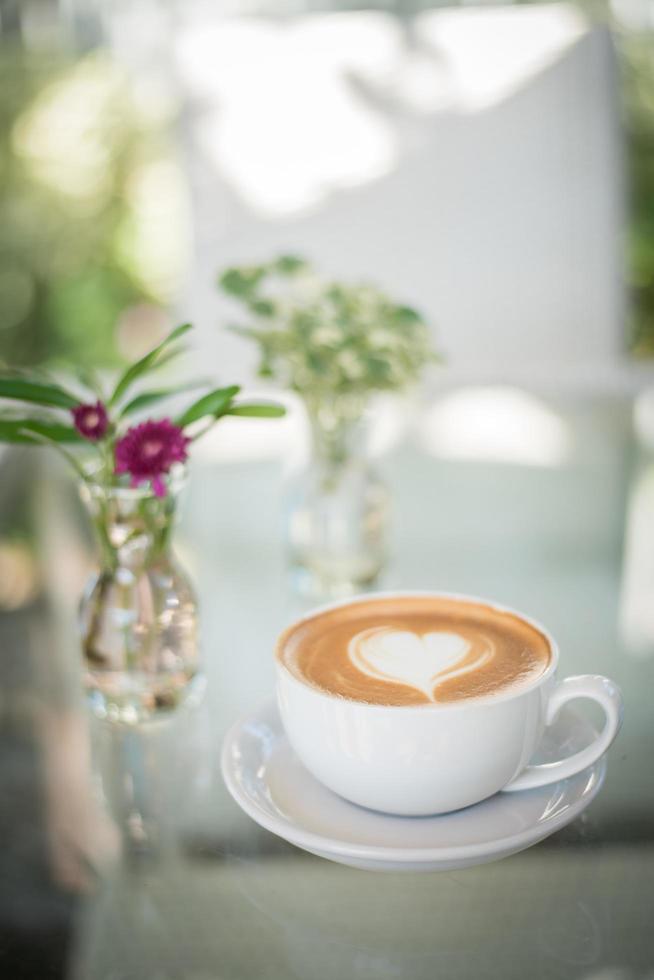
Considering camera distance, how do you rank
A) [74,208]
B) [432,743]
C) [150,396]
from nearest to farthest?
[432,743] < [150,396] < [74,208]

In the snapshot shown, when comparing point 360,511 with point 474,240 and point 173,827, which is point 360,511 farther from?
point 474,240

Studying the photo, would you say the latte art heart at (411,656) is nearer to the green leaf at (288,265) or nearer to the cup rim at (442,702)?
the cup rim at (442,702)

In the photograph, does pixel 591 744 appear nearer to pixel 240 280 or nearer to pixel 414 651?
pixel 414 651

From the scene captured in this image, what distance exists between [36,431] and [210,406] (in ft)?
0.39

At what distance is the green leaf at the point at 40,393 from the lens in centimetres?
74

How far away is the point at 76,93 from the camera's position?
394cm

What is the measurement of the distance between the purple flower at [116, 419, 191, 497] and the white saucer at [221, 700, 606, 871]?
0.17m

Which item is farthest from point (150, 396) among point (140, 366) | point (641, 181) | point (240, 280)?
point (641, 181)

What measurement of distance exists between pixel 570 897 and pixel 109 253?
12.6 ft

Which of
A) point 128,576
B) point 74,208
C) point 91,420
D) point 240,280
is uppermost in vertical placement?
point 74,208

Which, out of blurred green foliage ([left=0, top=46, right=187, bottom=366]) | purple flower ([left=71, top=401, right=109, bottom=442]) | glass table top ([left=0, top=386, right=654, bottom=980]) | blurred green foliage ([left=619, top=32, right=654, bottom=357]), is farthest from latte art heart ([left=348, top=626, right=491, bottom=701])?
blurred green foliage ([left=0, top=46, right=187, bottom=366])

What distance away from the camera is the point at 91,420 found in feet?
2.25

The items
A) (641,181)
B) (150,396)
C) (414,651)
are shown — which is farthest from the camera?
(641,181)

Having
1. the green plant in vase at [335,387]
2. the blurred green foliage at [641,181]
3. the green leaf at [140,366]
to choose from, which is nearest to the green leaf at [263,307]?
the green plant in vase at [335,387]
